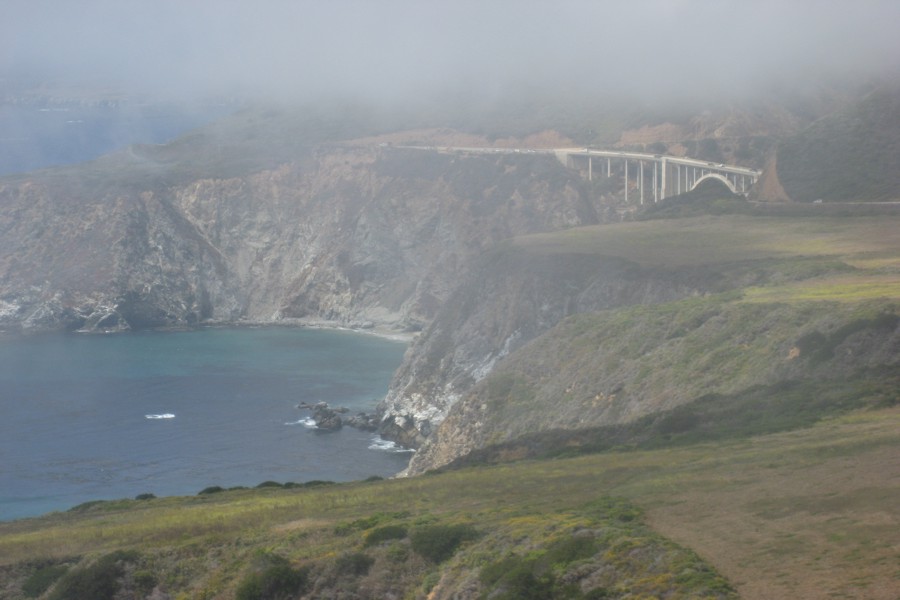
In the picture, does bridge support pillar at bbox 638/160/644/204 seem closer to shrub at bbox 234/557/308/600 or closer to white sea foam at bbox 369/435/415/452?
white sea foam at bbox 369/435/415/452

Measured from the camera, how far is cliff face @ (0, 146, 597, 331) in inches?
4781

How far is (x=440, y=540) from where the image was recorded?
2455 centimetres

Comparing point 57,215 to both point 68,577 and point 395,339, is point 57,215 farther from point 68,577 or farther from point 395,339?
point 68,577

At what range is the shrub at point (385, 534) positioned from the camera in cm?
2569

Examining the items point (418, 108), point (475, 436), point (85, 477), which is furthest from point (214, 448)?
point (418, 108)

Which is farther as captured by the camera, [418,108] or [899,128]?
[418,108]

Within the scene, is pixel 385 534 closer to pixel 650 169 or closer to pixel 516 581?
pixel 516 581

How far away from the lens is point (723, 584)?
17.9m

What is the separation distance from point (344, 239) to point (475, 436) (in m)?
74.7

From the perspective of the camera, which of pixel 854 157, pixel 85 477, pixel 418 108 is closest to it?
pixel 85 477

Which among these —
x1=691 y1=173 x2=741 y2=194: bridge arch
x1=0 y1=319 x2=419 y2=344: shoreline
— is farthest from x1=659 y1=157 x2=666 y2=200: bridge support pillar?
x1=0 y1=319 x2=419 y2=344: shoreline

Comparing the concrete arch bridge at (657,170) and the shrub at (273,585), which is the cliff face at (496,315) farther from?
the shrub at (273,585)

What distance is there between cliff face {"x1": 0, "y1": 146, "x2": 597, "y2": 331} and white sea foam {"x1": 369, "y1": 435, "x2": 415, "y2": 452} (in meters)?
40.0

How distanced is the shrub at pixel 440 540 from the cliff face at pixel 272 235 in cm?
8737
